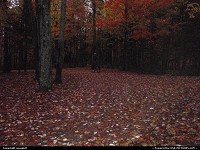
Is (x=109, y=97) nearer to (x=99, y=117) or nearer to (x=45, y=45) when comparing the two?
(x=99, y=117)

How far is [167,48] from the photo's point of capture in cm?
3662

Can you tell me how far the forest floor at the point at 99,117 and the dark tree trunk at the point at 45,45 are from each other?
0.85 metres

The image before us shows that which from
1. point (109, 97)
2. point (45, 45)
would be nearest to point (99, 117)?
point (109, 97)

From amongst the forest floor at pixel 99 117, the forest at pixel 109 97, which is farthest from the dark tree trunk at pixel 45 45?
the forest floor at pixel 99 117

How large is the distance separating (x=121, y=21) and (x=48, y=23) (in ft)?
55.8

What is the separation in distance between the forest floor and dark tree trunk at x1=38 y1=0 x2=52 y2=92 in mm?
850

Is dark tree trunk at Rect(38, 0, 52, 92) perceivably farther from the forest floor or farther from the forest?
the forest floor

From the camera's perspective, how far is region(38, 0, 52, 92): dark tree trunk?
54.1 ft

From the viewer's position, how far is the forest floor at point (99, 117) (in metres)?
8.41

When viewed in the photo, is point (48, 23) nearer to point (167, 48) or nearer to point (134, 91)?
point (134, 91)

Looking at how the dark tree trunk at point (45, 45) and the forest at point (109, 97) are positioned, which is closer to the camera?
the forest at point (109, 97)

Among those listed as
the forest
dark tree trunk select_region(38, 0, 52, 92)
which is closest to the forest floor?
the forest

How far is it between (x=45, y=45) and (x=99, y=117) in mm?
7429

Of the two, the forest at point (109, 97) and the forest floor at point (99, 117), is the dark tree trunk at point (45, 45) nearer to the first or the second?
the forest at point (109, 97)
